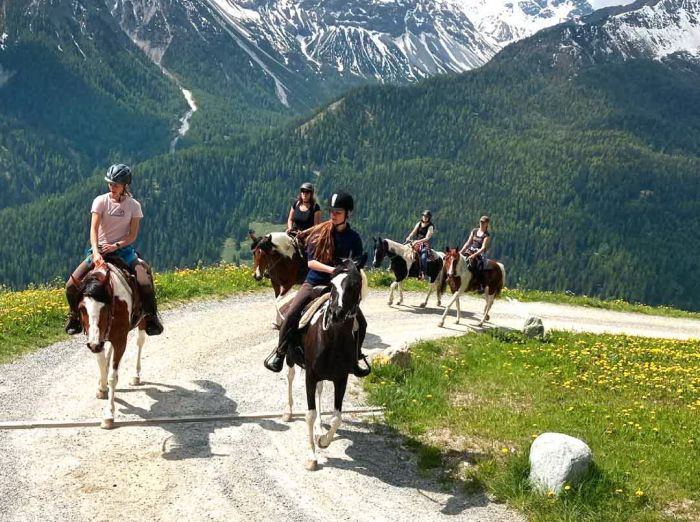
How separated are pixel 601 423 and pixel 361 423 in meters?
5.34

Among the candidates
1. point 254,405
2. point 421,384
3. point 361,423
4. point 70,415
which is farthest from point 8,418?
point 421,384

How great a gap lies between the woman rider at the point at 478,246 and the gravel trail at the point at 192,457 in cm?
1168

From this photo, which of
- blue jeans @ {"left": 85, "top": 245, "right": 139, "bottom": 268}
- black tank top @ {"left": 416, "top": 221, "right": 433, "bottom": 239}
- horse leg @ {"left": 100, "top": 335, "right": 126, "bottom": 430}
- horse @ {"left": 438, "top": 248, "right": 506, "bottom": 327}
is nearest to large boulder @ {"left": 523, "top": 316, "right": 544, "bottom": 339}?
horse @ {"left": 438, "top": 248, "right": 506, "bottom": 327}

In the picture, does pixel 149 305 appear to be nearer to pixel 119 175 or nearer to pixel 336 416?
pixel 119 175

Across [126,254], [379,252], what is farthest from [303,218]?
[379,252]

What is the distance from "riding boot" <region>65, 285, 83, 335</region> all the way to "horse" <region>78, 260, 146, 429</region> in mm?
444

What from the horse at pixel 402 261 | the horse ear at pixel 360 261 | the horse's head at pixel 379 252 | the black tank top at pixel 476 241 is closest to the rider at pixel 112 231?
the horse ear at pixel 360 261

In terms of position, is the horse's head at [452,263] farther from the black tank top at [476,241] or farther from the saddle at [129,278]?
the saddle at [129,278]

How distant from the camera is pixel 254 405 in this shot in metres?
15.1

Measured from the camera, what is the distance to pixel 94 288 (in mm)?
12094

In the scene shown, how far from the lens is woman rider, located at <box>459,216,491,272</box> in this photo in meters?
26.9

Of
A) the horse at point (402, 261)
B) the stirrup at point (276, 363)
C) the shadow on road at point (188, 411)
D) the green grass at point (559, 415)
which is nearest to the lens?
the green grass at point (559, 415)

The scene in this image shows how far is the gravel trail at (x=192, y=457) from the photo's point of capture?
10.2 m

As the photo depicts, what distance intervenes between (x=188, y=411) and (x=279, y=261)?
6945mm
